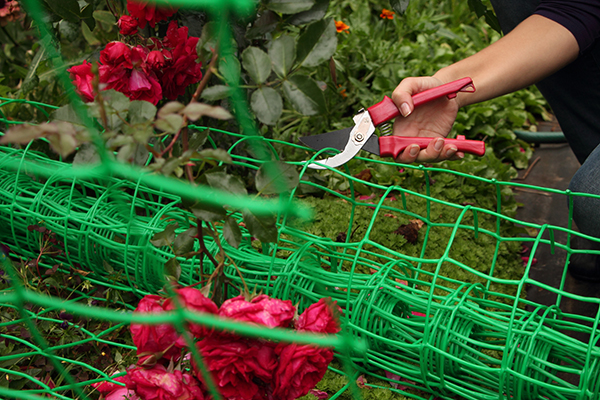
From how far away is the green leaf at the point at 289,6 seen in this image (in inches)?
45.9

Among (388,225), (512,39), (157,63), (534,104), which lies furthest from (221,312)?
(534,104)

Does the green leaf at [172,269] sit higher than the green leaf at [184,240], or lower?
lower

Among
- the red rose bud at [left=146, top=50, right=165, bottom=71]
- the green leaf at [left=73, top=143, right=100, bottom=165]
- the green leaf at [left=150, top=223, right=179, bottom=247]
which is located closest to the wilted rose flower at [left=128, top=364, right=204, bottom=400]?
the green leaf at [left=150, top=223, right=179, bottom=247]

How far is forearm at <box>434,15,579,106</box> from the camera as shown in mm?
1532

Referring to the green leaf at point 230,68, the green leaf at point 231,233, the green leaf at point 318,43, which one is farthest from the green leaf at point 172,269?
the green leaf at point 318,43

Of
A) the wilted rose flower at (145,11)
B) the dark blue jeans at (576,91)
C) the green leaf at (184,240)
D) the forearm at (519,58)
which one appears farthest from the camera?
the dark blue jeans at (576,91)

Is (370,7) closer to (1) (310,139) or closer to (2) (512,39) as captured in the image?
(2) (512,39)

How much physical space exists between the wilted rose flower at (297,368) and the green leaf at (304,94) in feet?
1.45

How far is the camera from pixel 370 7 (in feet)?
11.5

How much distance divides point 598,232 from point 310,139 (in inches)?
36.2

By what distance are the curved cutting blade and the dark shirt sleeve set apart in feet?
2.48

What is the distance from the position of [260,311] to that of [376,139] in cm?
80

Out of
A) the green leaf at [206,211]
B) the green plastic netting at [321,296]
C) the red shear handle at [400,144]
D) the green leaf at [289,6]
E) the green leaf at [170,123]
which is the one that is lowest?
the green plastic netting at [321,296]

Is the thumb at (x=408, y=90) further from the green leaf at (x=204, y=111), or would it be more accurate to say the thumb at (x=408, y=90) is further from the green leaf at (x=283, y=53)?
the green leaf at (x=204, y=111)
